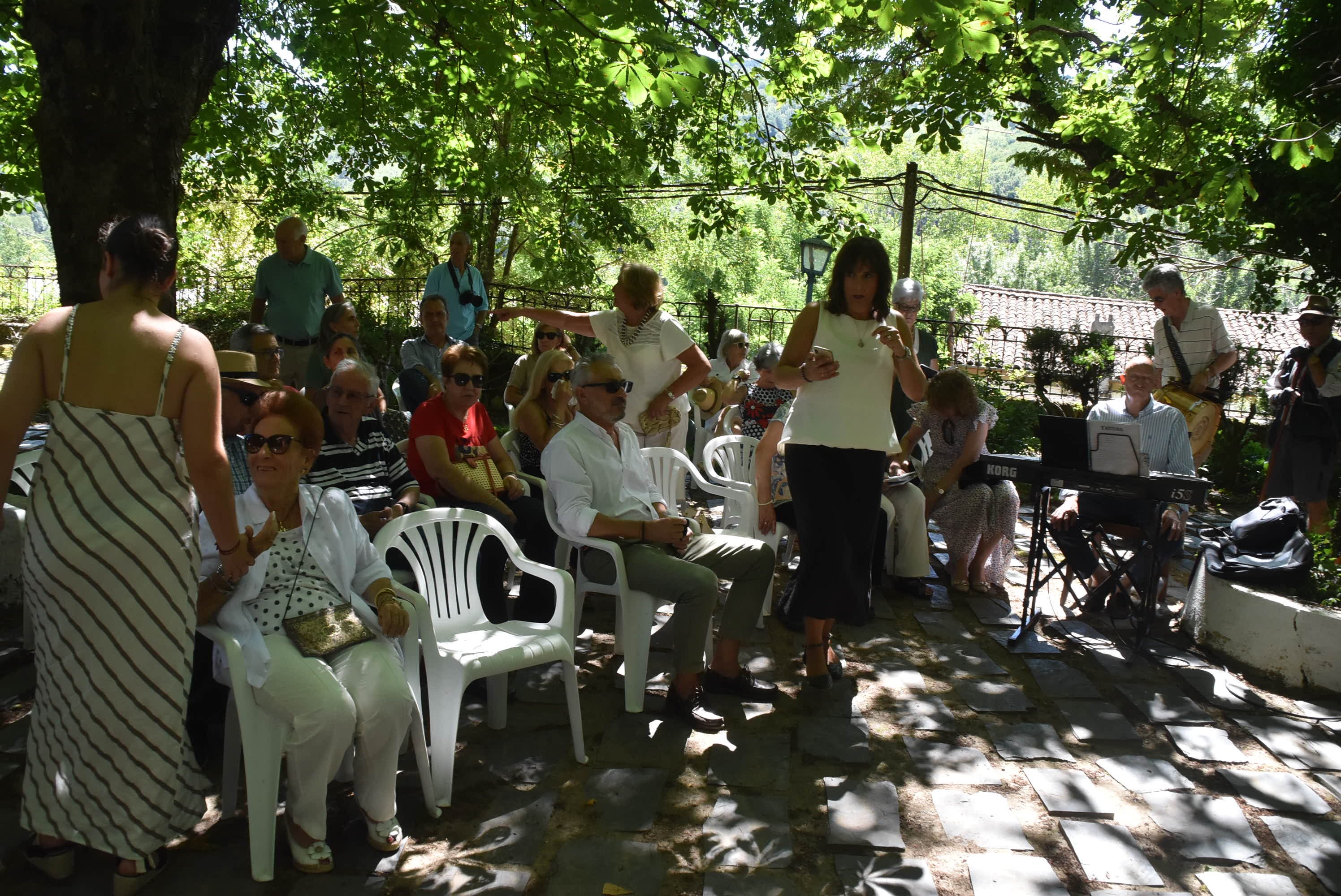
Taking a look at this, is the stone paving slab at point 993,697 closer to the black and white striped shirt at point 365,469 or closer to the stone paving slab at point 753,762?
the stone paving slab at point 753,762

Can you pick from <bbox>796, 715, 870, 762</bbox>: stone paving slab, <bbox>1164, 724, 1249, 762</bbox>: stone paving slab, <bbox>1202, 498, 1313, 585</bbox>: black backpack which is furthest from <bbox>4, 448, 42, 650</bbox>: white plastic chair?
<bbox>1202, 498, 1313, 585</bbox>: black backpack

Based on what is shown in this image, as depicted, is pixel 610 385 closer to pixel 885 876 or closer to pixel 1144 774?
pixel 885 876

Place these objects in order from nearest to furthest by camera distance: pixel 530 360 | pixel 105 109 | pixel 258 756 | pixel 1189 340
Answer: pixel 258 756, pixel 105 109, pixel 1189 340, pixel 530 360

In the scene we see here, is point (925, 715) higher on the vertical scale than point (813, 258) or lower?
lower

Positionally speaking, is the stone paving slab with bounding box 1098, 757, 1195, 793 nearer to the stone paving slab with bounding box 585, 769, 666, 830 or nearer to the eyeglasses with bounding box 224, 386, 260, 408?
the stone paving slab with bounding box 585, 769, 666, 830

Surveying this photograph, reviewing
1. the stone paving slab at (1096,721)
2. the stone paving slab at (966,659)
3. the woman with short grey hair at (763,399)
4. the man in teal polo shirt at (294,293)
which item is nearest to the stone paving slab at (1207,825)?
the stone paving slab at (1096,721)

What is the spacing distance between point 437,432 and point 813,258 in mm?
8496

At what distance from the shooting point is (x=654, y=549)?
3.94m

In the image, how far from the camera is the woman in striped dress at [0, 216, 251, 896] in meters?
2.38

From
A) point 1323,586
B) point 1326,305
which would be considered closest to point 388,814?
point 1323,586

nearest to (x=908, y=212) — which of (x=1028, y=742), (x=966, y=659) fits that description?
(x=966, y=659)

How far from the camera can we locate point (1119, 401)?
5.45 metres

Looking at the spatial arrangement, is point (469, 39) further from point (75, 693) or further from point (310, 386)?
point (75, 693)

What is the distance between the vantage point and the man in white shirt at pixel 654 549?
375 cm
